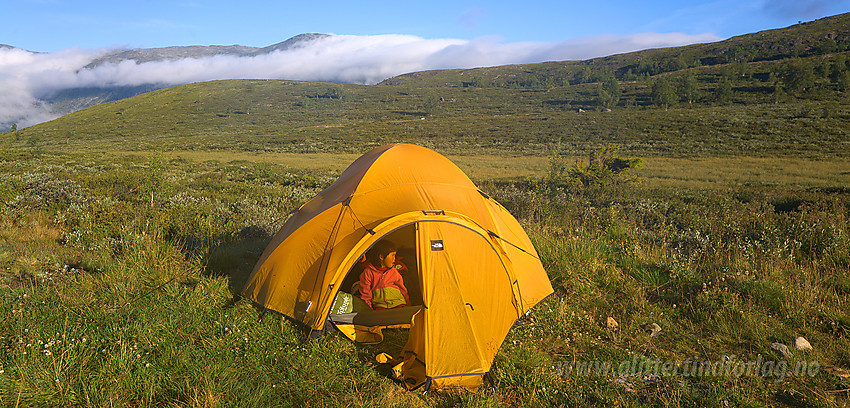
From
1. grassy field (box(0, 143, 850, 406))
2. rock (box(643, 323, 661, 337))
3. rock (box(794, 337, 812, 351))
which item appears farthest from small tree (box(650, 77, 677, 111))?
rock (box(643, 323, 661, 337))

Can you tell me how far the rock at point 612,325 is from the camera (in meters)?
4.59

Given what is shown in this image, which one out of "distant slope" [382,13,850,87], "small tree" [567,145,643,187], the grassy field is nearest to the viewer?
the grassy field

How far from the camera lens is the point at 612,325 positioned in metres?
4.64

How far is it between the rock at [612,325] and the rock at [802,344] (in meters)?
1.56

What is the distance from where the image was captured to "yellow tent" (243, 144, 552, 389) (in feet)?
12.6

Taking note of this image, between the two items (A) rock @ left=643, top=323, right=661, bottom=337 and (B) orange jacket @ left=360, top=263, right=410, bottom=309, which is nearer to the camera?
(A) rock @ left=643, top=323, right=661, bottom=337

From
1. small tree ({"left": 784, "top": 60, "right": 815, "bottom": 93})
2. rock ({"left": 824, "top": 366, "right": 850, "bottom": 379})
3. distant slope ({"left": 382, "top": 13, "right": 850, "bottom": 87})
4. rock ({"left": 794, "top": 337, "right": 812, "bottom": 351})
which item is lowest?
rock ({"left": 824, "top": 366, "right": 850, "bottom": 379})

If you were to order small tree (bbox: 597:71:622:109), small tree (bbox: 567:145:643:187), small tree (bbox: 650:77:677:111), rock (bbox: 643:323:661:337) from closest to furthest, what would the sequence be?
1. rock (bbox: 643:323:661:337)
2. small tree (bbox: 567:145:643:187)
3. small tree (bbox: 650:77:677:111)
4. small tree (bbox: 597:71:622:109)

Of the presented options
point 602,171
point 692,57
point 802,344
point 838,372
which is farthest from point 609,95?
point 838,372

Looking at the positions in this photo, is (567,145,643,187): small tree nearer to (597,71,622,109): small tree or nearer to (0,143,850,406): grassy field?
(0,143,850,406): grassy field

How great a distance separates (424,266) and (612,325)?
2.26m

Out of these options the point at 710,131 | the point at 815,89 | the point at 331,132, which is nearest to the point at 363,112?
the point at 331,132

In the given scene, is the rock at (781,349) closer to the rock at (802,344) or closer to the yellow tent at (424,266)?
the rock at (802,344)

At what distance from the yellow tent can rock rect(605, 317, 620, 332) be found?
71 centimetres
